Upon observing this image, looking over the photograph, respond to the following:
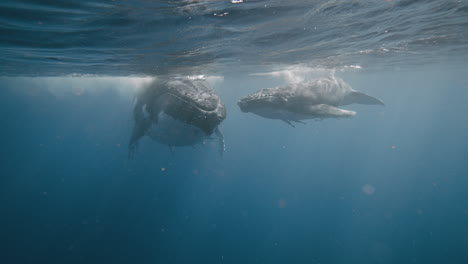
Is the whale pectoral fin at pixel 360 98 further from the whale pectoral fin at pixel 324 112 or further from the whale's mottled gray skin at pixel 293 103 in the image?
the whale pectoral fin at pixel 324 112

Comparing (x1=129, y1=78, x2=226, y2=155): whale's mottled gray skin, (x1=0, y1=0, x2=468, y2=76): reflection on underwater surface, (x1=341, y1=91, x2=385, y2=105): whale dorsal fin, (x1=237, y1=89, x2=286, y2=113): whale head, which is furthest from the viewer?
(x1=341, y1=91, x2=385, y2=105): whale dorsal fin

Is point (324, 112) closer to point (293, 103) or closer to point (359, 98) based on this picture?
point (293, 103)

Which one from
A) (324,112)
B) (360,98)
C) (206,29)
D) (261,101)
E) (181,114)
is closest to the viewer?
(261,101)

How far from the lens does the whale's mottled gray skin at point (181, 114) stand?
9.51 meters

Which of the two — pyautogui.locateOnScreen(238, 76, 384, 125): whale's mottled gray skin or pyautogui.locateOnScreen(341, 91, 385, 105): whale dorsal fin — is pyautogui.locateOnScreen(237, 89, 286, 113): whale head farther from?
pyautogui.locateOnScreen(341, 91, 385, 105): whale dorsal fin

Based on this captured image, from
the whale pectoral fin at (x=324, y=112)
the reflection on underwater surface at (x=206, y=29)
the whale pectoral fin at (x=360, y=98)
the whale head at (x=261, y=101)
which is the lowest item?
the whale pectoral fin at (x=360, y=98)

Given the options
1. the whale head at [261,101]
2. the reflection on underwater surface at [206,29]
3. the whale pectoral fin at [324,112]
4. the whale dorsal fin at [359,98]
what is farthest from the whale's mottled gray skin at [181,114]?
the whale dorsal fin at [359,98]

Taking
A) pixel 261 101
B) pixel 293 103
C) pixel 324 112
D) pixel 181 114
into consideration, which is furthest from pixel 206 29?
pixel 324 112

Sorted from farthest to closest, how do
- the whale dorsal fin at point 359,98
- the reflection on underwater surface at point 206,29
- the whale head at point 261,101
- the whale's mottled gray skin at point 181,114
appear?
the whale dorsal fin at point 359,98, the whale's mottled gray skin at point 181,114, the whale head at point 261,101, the reflection on underwater surface at point 206,29

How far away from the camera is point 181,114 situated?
386 inches

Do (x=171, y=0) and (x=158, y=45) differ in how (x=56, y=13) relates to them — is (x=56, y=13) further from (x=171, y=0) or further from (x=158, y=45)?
(x=158, y=45)

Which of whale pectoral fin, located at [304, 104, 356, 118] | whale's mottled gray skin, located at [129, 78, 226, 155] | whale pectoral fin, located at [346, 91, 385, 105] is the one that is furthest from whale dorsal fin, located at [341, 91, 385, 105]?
whale's mottled gray skin, located at [129, 78, 226, 155]

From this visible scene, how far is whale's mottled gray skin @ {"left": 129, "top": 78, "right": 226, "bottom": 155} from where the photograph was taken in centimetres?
951

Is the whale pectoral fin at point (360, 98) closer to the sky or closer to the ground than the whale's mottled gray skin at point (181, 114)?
closer to the ground
